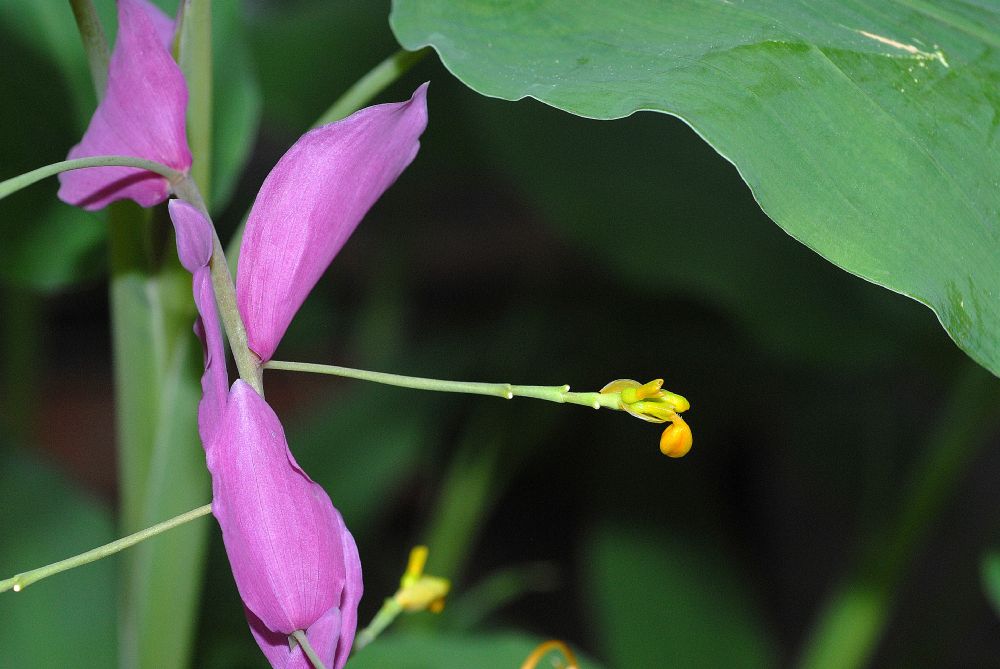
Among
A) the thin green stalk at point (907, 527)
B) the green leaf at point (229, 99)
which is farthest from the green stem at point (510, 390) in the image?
the thin green stalk at point (907, 527)

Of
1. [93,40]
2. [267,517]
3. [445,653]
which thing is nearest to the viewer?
[267,517]

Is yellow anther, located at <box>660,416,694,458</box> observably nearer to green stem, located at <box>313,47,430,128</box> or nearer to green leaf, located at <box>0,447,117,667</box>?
green stem, located at <box>313,47,430,128</box>

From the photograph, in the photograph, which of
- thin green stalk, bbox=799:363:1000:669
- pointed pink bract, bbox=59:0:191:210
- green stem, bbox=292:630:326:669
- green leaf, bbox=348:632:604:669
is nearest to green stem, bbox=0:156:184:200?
pointed pink bract, bbox=59:0:191:210

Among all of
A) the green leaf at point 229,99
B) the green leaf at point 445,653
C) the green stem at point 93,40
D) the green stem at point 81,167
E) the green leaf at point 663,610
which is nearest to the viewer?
the green stem at point 81,167

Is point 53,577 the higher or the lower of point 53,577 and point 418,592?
the lower

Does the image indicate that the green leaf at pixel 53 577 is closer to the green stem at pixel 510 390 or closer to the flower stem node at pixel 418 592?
the flower stem node at pixel 418 592

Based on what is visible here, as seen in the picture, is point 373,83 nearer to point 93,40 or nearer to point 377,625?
point 93,40

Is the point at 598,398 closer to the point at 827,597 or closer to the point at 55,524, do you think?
the point at 55,524

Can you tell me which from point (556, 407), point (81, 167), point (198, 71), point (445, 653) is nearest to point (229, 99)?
point (198, 71)
